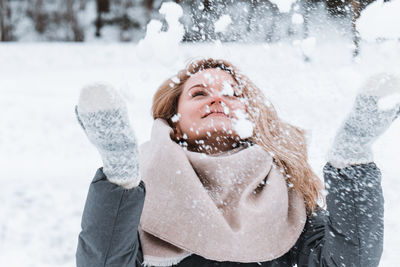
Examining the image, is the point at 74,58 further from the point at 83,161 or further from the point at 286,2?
the point at 286,2

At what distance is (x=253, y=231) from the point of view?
1.28 m

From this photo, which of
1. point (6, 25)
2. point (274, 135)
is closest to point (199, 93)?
point (274, 135)

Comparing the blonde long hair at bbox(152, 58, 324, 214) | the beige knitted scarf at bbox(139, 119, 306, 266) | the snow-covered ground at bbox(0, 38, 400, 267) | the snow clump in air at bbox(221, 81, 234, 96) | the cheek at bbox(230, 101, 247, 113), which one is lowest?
the snow-covered ground at bbox(0, 38, 400, 267)

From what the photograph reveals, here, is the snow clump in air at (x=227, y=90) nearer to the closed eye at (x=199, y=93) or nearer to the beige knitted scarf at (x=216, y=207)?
the closed eye at (x=199, y=93)

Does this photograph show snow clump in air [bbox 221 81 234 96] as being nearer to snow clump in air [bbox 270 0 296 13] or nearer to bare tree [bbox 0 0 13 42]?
snow clump in air [bbox 270 0 296 13]

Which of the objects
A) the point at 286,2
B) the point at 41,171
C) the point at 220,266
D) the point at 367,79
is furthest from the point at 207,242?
the point at 41,171

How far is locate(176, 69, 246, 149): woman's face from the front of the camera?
1.35 metres

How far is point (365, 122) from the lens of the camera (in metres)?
1.07

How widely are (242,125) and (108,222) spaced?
0.52 metres

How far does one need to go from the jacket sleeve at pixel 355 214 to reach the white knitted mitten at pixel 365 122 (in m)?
0.03

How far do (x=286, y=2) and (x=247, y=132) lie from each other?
1.47ft

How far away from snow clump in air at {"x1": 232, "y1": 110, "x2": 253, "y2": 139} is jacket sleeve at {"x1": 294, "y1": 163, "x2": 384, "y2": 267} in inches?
12.9

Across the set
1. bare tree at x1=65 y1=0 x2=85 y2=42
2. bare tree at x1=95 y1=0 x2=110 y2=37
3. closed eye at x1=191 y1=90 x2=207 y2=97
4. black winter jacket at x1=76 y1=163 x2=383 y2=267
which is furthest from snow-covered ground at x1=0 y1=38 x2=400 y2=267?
bare tree at x1=95 y1=0 x2=110 y2=37

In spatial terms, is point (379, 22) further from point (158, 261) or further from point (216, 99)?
point (158, 261)
